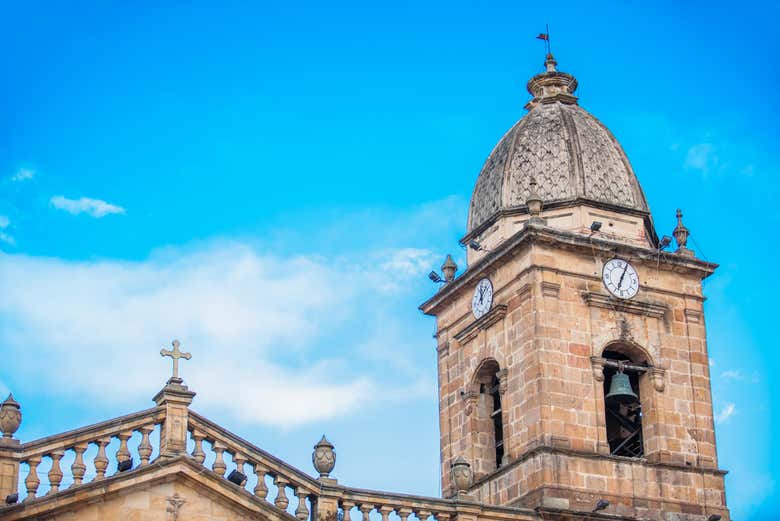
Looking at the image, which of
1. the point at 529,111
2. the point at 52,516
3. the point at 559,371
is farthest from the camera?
the point at 529,111

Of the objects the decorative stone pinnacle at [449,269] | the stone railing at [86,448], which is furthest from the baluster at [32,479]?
the decorative stone pinnacle at [449,269]

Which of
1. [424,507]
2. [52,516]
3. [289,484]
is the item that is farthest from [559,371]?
[52,516]

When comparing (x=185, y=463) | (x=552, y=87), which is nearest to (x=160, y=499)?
(x=185, y=463)

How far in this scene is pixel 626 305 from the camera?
35125mm

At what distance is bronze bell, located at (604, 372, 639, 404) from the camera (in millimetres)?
34062

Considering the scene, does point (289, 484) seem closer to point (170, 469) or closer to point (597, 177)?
point (170, 469)

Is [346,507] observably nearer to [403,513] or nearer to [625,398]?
[403,513]

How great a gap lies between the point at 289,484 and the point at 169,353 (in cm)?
320

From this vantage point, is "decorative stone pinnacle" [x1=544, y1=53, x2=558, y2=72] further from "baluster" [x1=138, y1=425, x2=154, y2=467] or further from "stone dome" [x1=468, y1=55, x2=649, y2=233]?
"baluster" [x1=138, y1=425, x2=154, y2=467]

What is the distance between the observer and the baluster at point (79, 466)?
27734mm

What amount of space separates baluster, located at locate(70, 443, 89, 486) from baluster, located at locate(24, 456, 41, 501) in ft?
1.95

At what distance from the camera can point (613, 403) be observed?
3538cm

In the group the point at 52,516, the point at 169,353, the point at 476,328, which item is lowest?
the point at 52,516

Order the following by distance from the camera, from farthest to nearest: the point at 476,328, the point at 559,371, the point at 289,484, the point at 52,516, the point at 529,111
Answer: the point at 529,111, the point at 476,328, the point at 559,371, the point at 289,484, the point at 52,516
